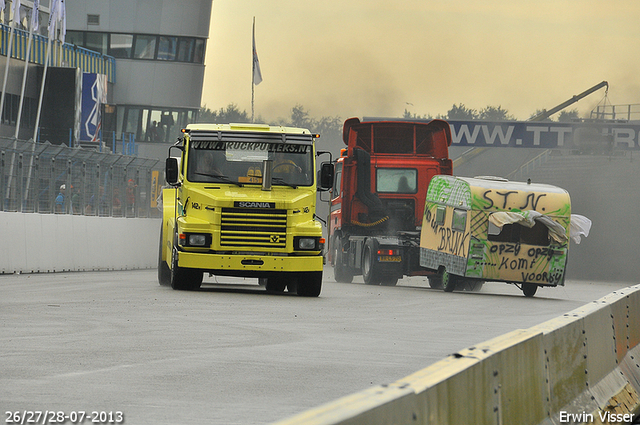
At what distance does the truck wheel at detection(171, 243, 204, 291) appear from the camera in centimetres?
1983

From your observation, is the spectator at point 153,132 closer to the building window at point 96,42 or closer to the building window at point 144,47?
the building window at point 144,47

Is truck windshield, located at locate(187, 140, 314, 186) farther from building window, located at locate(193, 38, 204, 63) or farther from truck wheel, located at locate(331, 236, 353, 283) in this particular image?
building window, located at locate(193, 38, 204, 63)

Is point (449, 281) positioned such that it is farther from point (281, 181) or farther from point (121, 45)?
point (121, 45)

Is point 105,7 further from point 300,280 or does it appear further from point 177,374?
point 177,374

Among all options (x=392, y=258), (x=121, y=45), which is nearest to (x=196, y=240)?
(x=392, y=258)

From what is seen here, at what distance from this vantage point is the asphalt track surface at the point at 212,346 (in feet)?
26.0

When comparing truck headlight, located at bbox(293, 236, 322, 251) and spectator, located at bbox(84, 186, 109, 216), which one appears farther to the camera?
spectator, located at bbox(84, 186, 109, 216)

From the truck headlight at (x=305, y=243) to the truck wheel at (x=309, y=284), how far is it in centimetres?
66

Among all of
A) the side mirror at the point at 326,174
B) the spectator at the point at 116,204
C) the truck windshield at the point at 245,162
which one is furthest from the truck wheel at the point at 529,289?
the spectator at the point at 116,204

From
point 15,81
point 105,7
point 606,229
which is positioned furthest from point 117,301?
point 105,7

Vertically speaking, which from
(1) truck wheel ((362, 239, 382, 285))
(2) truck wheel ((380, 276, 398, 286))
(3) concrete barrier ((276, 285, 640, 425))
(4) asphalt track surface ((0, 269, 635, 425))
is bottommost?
(4) asphalt track surface ((0, 269, 635, 425))

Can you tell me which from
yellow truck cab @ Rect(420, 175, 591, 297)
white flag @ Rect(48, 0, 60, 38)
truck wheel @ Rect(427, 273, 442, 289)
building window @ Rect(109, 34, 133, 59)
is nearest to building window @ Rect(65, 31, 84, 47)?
building window @ Rect(109, 34, 133, 59)

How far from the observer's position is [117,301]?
17469 mm

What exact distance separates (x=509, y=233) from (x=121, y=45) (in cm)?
4513
